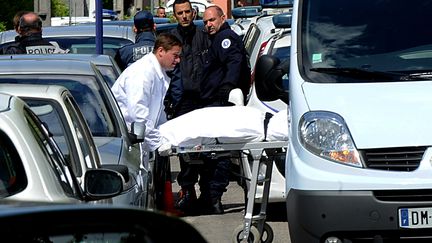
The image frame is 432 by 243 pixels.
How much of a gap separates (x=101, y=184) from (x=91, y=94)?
3179mm

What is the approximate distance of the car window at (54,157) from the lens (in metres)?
5.21

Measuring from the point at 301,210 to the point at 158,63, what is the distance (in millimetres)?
3074

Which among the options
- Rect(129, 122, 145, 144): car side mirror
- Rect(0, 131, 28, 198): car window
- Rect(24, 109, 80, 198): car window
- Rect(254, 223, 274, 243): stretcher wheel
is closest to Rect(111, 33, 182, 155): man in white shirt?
Rect(129, 122, 145, 144): car side mirror

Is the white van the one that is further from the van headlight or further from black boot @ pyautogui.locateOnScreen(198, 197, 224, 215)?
black boot @ pyautogui.locateOnScreen(198, 197, 224, 215)

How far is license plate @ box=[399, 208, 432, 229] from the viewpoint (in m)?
7.24

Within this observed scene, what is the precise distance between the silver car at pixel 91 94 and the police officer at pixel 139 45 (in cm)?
380

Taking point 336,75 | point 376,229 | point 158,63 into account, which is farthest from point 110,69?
point 376,229

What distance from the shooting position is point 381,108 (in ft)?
24.6

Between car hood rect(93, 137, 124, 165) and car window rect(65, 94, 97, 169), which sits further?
car hood rect(93, 137, 124, 165)

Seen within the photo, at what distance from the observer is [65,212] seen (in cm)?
316

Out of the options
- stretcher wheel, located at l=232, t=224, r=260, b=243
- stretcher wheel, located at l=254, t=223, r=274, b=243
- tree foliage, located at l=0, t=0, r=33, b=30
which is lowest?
tree foliage, located at l=0, t=0, r=33, b=30

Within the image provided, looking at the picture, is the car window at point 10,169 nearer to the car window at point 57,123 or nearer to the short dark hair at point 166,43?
the car window at point 57,123

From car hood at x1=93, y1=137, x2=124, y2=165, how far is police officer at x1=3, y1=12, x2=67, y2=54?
4.61 meters

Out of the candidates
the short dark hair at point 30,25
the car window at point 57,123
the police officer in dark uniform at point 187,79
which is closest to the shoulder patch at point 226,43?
the police officer in dark uniform at point 187,79
